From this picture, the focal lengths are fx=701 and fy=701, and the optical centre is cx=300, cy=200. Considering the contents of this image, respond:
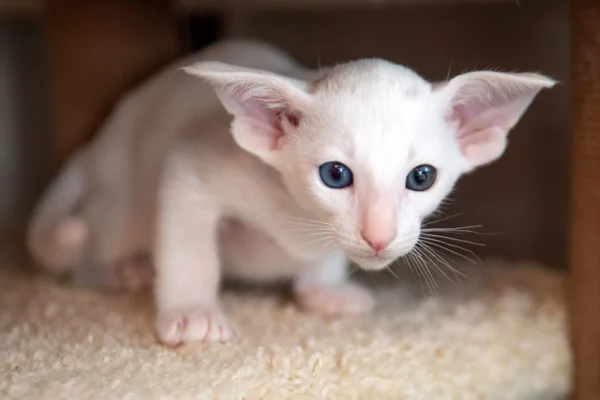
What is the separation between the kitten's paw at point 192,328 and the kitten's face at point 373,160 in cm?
22

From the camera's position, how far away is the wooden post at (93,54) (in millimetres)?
1511

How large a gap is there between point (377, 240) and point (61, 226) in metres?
0.74

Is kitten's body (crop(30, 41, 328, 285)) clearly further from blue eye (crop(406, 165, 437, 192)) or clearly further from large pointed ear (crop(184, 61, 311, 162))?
blue eye (crop(406, 165, 437, 192))

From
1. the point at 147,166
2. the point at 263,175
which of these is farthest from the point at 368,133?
the point at 147,166

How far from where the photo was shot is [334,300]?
1.25 metres

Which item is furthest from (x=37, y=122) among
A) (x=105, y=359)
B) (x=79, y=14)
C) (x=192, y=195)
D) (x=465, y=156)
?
(x=465, y=156)

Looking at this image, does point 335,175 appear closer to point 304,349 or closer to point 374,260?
point 374,260

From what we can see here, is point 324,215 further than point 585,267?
No

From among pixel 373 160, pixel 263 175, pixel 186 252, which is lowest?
pixel 186 252

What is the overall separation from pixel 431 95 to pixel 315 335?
1.37 feet

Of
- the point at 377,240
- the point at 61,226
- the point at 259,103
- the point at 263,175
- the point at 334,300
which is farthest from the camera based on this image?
the point at 61,226

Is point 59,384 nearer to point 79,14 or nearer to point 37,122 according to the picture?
point 79,14

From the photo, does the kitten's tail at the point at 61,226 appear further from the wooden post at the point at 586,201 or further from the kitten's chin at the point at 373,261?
the wooden post at the point at 586,201

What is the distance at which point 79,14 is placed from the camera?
150 centimetres
